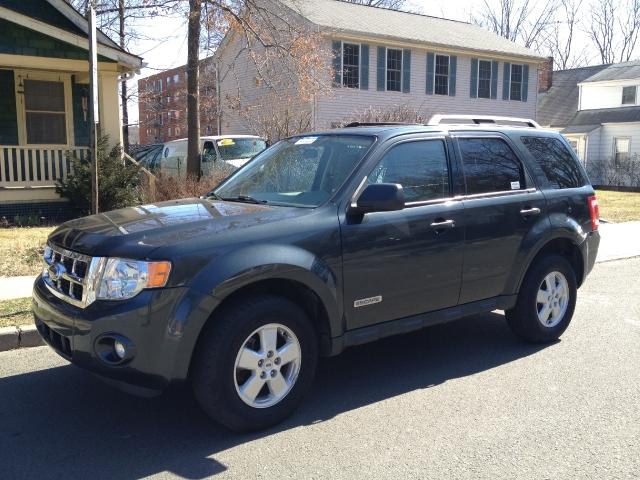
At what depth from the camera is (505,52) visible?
27.8 meters

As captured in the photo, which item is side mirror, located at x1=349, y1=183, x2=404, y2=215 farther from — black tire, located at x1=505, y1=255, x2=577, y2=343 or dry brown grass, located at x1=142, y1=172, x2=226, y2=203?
dry brown grass, located at x1=142, y1=172, x2=226, y2=203

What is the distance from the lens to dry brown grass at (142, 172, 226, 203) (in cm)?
1204

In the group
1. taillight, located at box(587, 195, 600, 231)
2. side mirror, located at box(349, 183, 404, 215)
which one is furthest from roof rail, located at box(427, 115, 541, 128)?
side mirror, located at box(349, 183, 404, 215)

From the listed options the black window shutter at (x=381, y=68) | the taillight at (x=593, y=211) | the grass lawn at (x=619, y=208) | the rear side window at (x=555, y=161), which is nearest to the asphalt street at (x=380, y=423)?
the taillight at (x=593, y=211)

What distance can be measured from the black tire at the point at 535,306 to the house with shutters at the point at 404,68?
17.3 meters

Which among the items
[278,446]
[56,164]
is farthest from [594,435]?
[56,164]

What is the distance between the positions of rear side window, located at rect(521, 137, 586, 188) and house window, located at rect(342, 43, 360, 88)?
18796 mm

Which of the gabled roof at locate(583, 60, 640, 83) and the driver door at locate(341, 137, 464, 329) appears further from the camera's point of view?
the gabled roof at locate(583, 60, 640, 83)

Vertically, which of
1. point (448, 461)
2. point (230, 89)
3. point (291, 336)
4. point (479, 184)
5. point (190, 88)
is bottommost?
point (448, 461)

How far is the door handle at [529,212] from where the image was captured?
Result: 5.20 m

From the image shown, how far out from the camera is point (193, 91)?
574 inches

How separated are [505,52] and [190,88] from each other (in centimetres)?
1802

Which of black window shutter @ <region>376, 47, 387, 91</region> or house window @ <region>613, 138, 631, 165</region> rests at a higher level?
black window shutter @ <region>376, 47, 387, 91</region>

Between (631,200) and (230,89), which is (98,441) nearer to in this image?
(631,200)
